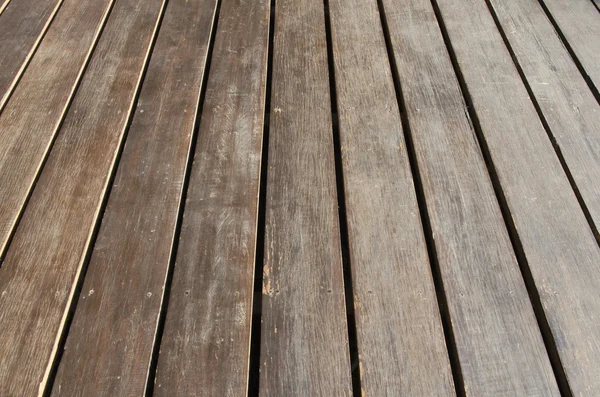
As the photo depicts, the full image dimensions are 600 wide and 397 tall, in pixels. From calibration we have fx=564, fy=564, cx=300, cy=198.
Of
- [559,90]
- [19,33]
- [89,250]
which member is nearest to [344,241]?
[89,250]

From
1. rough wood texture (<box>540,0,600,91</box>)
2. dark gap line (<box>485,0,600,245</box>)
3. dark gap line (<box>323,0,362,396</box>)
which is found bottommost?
dark gap line (<box>323,0,362,396</box>)

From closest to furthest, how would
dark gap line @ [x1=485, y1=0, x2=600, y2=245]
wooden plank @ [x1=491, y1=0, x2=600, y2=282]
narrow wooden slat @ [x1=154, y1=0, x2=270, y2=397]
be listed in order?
narrow wooden slat @ [x1=154, y1=0, x2=270, y2=397] < dark gap line @ [x1=485, y1=0, x2=600, y2=245] < wooden plank @ [x1=491, y1=0, x2=600, y2=282]

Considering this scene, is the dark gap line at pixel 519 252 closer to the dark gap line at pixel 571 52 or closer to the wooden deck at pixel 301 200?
the wooden deck at pixel 301 200

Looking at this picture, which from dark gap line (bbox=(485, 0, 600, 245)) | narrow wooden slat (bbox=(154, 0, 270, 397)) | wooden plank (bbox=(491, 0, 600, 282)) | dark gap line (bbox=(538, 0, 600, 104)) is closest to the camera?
narrow wooden slat (bbox=(154, 0, 270, 397))

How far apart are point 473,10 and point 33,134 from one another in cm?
135

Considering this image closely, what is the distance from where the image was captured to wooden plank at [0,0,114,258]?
4.25ft

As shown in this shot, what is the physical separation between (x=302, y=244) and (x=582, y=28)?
118 cm

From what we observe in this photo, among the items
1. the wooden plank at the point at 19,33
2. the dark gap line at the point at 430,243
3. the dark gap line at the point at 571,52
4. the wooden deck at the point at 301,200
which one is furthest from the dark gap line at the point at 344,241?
the wooden plank at the point at 19,33

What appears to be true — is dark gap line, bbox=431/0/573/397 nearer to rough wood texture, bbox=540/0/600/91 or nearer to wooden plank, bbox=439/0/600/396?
wooden plank, bbox=439/0/600/396

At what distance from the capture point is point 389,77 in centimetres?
157

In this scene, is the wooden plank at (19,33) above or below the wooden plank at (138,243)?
above

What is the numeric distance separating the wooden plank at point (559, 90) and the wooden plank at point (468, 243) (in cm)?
21

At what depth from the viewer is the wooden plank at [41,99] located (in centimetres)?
130

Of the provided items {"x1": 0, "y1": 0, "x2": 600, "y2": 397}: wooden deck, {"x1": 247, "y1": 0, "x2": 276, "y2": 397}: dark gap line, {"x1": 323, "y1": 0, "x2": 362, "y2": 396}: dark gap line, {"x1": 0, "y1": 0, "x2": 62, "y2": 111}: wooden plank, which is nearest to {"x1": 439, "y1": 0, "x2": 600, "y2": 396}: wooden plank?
{"x1": 0, "y1": 0, "x2": 600, "y2": 397}: wooden deck
